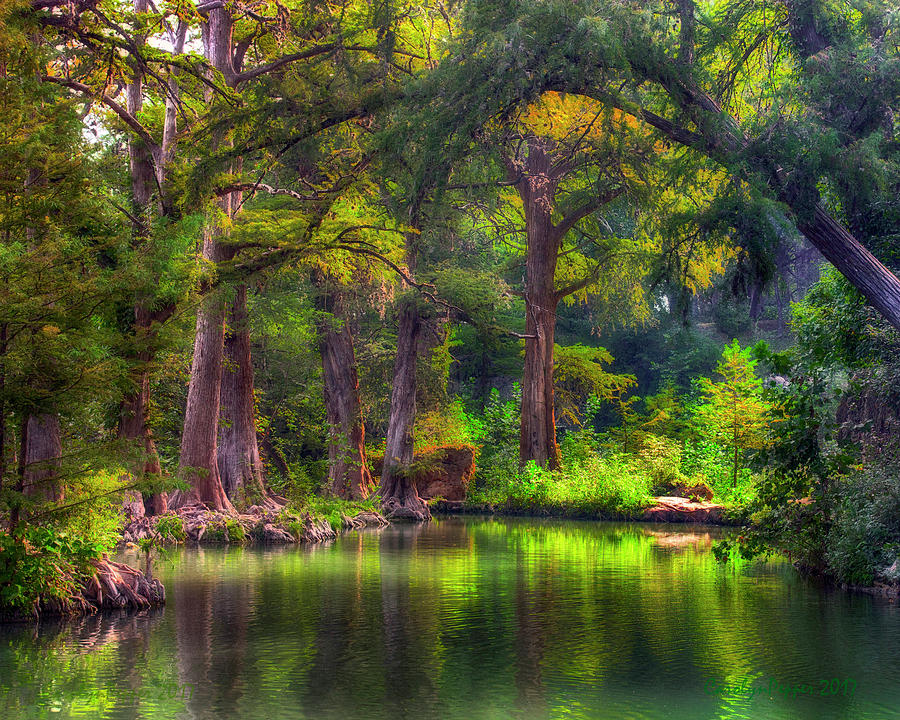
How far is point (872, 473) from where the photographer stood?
1202cm

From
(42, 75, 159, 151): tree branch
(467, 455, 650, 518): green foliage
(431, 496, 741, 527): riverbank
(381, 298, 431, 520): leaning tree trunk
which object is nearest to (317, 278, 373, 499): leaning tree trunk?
(381, 298, 431, 520): leaning tree trunk

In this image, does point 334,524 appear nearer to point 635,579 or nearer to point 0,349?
point 635,579

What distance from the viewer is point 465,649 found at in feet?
27.5

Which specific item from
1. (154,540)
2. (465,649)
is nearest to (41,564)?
(154,540)

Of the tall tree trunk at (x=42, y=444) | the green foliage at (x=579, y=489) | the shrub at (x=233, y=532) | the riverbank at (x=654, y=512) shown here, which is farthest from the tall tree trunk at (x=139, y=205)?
the riverbank at (x=654, y=512)

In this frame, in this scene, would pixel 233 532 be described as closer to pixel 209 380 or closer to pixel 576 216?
pixel 209 380

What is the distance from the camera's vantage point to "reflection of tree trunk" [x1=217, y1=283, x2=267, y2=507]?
22375 mm

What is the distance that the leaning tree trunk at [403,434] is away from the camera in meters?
28.9

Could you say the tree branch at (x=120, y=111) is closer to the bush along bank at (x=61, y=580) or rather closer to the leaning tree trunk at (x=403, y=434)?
the bush along bank at (x=61, y=580)

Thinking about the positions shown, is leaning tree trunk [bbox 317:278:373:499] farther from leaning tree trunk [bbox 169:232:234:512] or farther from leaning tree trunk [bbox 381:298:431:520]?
leaning tree trunk [bbox 169:232:234:512]

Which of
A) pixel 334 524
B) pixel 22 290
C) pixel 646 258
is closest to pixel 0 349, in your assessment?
pixel 22 290

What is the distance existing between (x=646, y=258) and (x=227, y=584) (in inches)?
799

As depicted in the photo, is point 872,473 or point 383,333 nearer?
point 872,473

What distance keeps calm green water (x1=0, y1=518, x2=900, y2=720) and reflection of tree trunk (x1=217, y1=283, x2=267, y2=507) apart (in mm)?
7766
